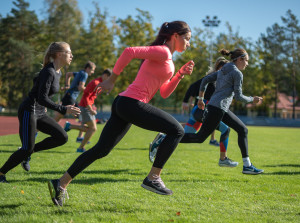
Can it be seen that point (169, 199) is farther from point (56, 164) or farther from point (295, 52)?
point (295, 52)

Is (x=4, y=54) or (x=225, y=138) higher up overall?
(x=4, y=54)

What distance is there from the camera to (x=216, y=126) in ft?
17.9

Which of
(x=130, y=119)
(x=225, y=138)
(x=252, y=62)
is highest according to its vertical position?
(x=252, y=62)

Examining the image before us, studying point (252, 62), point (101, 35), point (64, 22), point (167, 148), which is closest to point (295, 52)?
point (252, 62)

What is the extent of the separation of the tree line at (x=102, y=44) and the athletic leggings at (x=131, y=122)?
116 feet

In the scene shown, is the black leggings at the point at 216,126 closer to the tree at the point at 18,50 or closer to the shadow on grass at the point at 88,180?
the shadow on grass at the point at 88,180

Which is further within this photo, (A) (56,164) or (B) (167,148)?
(A) (56,164)

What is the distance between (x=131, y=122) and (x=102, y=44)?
41.0 metres

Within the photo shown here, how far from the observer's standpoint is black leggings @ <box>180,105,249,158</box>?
5.35m

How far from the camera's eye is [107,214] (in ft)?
10.8

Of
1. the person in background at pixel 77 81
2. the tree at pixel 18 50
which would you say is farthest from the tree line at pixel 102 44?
the person in background at pixel 77 81

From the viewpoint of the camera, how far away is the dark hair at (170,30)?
11.5ft

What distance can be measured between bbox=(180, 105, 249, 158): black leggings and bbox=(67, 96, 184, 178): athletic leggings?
2015 mm

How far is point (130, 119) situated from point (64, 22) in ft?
137
